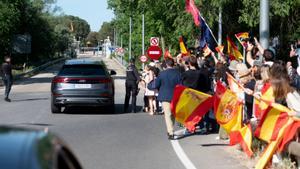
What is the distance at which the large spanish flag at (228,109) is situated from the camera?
36.1 feet

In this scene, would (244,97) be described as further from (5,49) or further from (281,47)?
(5,49)

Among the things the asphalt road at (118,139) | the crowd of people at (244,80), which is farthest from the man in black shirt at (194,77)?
the asphalt road at (118,139)

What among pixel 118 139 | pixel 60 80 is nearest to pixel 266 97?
pixel 118 139

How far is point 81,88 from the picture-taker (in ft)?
61.8

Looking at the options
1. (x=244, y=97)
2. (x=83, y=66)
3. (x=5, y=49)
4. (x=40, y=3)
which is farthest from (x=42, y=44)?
(x=244, y=97)

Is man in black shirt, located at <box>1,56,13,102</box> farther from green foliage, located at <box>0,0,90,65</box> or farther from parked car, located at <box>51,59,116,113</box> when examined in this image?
green foliage, located at <box>0,0,90,65</box>

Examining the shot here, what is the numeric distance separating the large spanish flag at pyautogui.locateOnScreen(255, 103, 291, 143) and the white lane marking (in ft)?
4.52

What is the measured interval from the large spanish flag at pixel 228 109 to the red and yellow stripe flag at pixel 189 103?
93 centimetres

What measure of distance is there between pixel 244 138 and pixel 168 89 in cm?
370

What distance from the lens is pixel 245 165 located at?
32.8 feet

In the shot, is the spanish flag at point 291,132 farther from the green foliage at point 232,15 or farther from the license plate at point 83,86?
the green foliage at point 232,15

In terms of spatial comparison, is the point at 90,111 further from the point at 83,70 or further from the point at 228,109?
the point at 228,109


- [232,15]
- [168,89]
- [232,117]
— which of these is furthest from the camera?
[232,15]

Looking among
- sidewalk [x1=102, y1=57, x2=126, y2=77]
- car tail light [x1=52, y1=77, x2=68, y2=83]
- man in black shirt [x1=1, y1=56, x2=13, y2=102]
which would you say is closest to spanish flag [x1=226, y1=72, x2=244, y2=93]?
car tail light [x1=52, y1=77, x2=68, y2=83]
